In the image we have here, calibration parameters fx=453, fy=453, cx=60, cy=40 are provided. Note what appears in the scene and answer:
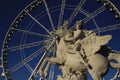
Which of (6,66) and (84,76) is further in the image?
(6,66)

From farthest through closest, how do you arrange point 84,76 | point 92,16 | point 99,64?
point 92,16 → point 84,76 → point 99,64

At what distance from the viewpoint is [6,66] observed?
96.4 feet

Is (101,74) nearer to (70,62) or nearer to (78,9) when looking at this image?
(70,62)

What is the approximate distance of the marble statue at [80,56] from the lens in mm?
22828

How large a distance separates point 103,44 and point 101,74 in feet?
5.05

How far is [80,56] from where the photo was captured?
22922mm

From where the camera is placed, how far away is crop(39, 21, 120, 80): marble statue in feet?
74.9

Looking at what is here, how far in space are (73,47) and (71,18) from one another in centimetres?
500

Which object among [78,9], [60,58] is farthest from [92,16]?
[60,58]

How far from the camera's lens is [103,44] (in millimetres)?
23094

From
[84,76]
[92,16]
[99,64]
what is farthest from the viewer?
[92,16]

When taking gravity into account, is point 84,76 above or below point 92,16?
below

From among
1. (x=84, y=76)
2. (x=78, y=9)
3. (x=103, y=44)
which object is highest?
(x=78, y=9)

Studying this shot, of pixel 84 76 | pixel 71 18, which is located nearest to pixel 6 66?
pixel 71 18
